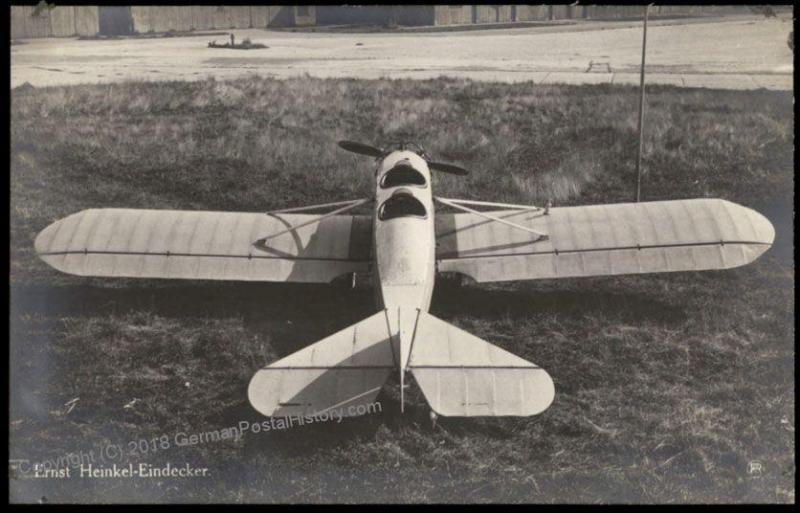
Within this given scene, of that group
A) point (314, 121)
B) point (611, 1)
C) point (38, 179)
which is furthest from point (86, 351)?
point (314, 121)

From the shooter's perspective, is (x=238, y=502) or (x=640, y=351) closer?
(x=238, y=502)

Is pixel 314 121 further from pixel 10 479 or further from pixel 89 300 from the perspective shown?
pixel 10 479

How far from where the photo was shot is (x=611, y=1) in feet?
27.1

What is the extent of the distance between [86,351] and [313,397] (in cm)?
405

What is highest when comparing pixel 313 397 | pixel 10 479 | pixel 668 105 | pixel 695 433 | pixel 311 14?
pixel 311 14

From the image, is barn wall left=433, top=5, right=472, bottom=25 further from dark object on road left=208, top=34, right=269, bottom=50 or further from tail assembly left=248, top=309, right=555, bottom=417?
tail assembly left=248, top=309, right=555, bottom=417

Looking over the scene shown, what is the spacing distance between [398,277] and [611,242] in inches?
131

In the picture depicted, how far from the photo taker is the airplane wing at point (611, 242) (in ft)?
31.0

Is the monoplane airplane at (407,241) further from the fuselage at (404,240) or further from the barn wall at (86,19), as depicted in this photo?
the barn wall at (86,19)

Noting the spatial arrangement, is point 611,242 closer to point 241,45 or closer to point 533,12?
point 533,12

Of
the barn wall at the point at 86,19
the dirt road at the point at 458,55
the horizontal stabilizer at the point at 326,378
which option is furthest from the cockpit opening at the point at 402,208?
the barn wall at the point at 86,19

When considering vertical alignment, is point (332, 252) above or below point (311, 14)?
below

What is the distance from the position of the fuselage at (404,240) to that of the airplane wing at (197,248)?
0.98 meters

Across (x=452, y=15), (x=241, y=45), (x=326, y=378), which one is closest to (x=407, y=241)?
(x=326, y=378)
